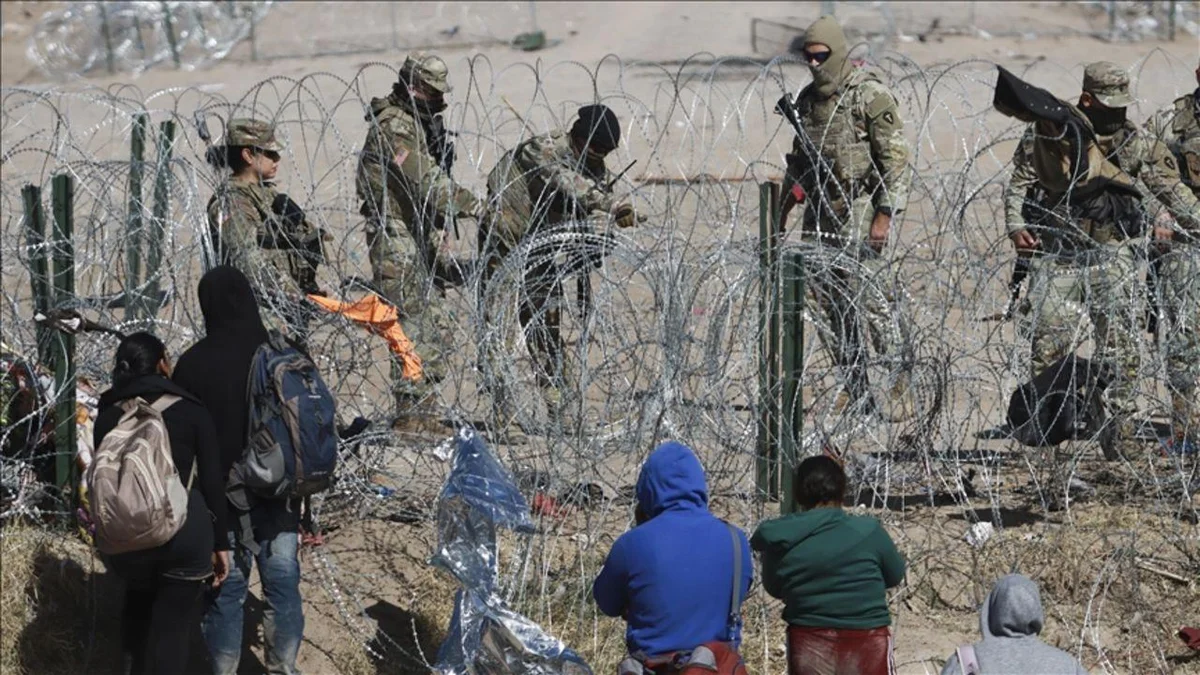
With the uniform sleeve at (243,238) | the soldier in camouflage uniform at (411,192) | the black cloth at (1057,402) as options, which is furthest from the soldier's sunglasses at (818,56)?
the uniform sleeve at (243,238)

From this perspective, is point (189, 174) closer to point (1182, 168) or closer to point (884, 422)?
point (884, 422)

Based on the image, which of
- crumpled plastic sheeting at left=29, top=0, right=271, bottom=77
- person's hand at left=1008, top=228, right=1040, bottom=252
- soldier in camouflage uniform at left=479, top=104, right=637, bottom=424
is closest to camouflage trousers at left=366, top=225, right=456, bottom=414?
soldier in camouflage uniform at left=479, top=104, right=637, bottom=424

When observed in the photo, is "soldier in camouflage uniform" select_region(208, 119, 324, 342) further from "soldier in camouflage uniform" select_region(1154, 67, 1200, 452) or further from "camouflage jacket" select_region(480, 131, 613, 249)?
"soldier in camouflage uniform" select_region(1154, 67, 1200, 452)

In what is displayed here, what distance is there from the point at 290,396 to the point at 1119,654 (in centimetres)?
270

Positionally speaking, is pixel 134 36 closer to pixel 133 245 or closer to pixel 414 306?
pixel 133 245

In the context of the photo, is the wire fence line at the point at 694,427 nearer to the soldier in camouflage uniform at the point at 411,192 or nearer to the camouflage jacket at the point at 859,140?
the soldier in camouflage uniform at the point at 411,192

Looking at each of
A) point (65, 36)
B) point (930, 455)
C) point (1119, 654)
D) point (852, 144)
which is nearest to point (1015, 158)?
point (852, 144)

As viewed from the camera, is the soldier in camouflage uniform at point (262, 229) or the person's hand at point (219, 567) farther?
the soldier in camouflage uniform at point (262, 229)

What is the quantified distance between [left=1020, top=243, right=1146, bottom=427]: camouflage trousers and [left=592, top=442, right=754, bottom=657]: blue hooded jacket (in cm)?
190

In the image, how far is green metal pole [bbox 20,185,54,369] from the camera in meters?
6.64

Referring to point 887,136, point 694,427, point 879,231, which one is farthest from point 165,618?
point 887,136

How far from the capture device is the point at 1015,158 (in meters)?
7.18

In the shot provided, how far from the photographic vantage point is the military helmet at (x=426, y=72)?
7.28 meters

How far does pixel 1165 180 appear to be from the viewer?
23.4 feet
